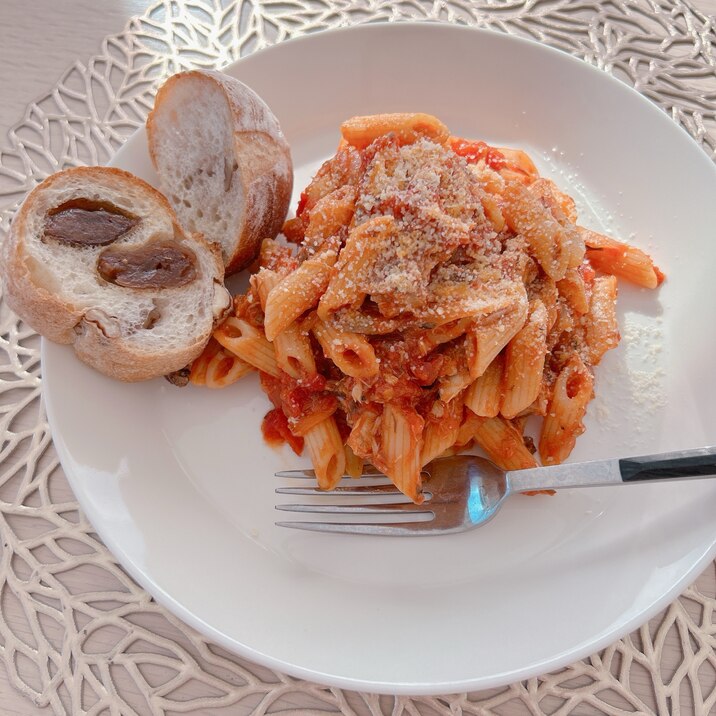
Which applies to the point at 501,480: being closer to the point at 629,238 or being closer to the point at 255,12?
the point at 629,238

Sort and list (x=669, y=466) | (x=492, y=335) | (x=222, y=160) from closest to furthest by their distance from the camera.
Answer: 1. (x=669, y=466)
2. (x=492, y=335)
3. (x=222, y=160)

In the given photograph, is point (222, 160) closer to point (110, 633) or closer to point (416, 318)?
point (416, 318)

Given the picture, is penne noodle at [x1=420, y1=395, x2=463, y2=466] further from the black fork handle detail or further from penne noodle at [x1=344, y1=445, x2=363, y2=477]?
the black fork handle detail

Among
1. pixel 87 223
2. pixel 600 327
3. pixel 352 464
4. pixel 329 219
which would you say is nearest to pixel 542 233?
pixel 600 327

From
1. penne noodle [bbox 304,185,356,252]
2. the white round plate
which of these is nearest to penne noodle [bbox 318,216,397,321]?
penne noodle [bbox 304,185,356,252]

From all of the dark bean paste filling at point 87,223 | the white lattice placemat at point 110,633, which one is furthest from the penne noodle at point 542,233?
the dark bean paste filling at point 87,223

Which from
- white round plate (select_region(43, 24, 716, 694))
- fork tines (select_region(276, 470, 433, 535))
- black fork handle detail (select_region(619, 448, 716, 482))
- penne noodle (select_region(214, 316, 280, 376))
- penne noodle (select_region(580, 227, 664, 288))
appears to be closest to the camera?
black fork handle detail (select_region(619, 448, 716, 482))
